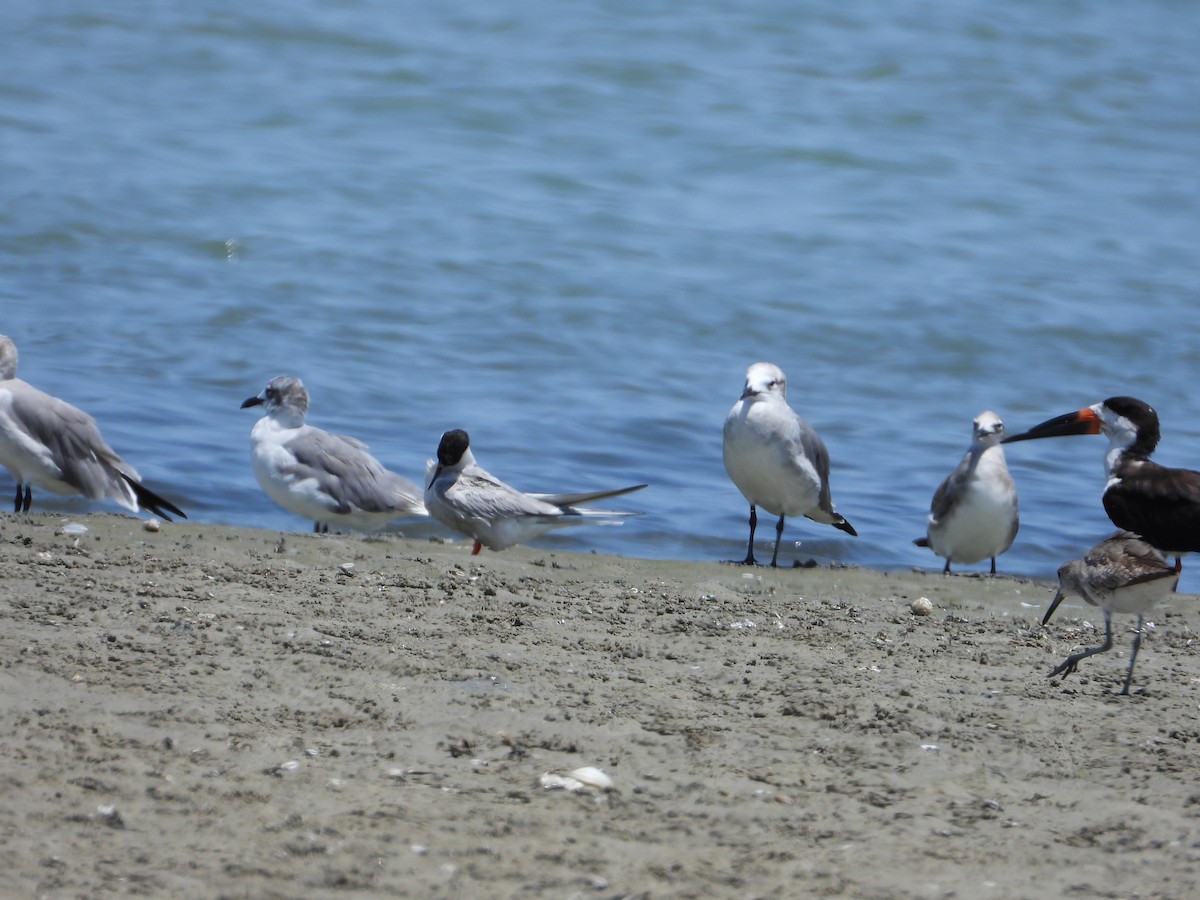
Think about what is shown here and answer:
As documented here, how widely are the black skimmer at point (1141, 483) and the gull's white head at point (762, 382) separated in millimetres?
1726

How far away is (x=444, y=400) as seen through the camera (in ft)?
36.7

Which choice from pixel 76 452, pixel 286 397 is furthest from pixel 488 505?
pixel 76 452

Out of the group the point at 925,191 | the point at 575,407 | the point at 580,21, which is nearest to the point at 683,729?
the point at 575,407

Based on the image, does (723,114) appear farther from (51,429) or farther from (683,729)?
(683,729)

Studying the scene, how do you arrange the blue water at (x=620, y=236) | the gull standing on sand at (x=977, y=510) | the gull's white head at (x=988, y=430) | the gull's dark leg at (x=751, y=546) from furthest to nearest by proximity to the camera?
1. the blue water at (x=620, y=236)
2. the gull's white head at (x=988, y=430)
3. the gull standing on sand at (x=977, y=510)
4. the gull's dark leg at (x=751, y=546)

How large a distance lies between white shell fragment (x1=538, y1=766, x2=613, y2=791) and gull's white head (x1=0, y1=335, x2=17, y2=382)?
5.16 m

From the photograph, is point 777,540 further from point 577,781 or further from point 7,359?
point 577,781

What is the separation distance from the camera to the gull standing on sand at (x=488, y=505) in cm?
810

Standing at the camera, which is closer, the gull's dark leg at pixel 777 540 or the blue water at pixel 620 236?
the gull's dark leg at pixel 777 540

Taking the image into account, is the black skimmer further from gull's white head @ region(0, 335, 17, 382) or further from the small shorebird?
gull's white head @ region(0, 335, 17, 382)

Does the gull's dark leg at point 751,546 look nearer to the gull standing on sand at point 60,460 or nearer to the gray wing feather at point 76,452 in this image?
the gull standing on sand at point 60,460

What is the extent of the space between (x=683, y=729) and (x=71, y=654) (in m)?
1.78

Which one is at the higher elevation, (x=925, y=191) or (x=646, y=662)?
(x=925, y=191)

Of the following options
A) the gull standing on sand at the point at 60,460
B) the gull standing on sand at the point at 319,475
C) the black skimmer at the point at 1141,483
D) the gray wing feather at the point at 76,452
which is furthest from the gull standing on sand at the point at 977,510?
the gray wing feather at the point at 76,452
